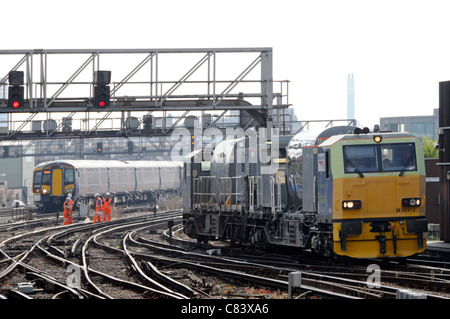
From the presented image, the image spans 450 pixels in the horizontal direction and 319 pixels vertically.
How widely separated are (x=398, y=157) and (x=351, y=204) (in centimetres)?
158

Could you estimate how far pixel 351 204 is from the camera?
1697 cm

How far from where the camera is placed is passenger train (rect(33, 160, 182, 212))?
50344 mm

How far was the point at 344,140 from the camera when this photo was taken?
56.4 feet

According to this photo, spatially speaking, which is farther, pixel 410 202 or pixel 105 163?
pixel 105 163

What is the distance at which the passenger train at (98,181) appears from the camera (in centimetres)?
5034

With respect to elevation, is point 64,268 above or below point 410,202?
below

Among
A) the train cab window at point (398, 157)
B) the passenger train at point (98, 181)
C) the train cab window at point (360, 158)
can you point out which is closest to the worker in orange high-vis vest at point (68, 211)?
the passenger train at point (98, 181)

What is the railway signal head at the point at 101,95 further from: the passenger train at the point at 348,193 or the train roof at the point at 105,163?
the train roof at the point at 105,163

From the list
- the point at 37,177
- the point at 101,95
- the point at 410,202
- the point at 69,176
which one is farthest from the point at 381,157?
the point at 37,177

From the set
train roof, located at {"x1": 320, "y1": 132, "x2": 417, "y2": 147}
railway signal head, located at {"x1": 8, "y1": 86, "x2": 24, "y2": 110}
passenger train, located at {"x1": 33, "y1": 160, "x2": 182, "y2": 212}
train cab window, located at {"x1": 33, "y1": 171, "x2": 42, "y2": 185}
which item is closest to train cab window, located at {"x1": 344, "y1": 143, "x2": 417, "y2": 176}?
train roof, located at {"x1": 320, "y1": 132, "x2": 417, "y2": 147}

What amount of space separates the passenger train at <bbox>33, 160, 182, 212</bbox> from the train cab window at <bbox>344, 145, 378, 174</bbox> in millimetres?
33281

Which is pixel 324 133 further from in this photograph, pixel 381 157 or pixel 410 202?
pixel 410 202
